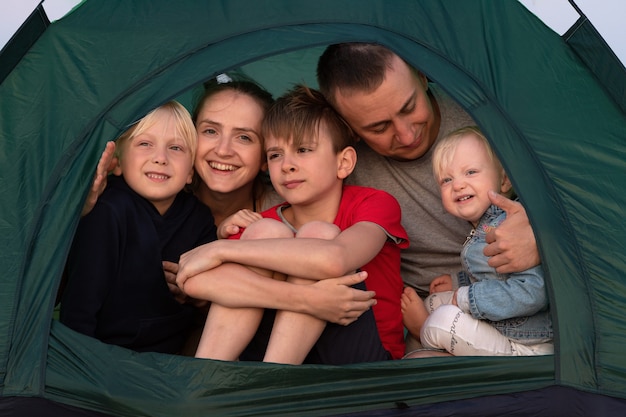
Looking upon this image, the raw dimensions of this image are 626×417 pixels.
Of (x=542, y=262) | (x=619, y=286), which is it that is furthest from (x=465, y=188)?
(x=619, y=286)

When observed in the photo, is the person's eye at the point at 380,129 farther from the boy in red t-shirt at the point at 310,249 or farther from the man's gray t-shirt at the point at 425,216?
the man's gray t-shirt at the point at 425,216

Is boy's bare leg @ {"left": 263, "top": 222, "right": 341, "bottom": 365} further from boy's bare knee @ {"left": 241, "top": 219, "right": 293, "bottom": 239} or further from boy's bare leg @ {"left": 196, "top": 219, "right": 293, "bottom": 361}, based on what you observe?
boy's bare knee @ {"left": 241, "top": 219, "right": 293, "bottom": 239}

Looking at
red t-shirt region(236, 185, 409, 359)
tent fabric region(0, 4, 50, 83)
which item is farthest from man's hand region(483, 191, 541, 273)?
tent fabric region(0, 4, 50, 83)

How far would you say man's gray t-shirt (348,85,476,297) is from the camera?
9.95 ft

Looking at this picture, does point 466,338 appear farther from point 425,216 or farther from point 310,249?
point 425,216

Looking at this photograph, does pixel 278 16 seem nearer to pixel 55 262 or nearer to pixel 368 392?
pixel 55 262

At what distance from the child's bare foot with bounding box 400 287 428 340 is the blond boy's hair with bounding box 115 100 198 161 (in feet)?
2.75

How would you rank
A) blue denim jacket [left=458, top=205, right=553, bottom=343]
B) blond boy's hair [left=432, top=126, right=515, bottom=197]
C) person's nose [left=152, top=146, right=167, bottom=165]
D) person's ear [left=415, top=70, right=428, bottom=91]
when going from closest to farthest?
blue denim jacket [left=458, top=205, right=553, bottom=343] → blond boy's hair [left=432, top=126, right=515, bottom=197] → person's nose [left=152, top=146, right=167, bottom=165] → person's ear [left=415, top=70, right=428, bottom=91]

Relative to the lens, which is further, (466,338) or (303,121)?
(303,121)

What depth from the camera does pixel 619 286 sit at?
2447mm

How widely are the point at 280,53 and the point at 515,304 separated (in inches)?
38.7

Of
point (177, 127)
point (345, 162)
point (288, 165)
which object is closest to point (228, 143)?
point (177, 127)

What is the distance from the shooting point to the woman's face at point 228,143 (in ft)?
9.80

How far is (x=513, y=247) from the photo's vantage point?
97.2 inches
